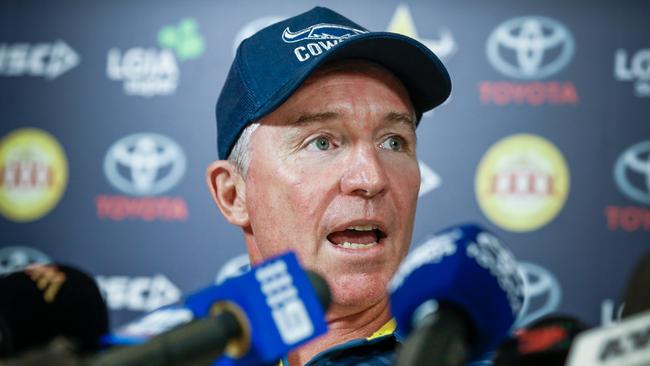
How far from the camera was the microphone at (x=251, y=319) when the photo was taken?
509 millimetres

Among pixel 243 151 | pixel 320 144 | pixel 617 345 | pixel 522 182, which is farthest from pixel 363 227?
pixel 522 182

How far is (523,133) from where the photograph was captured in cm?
233

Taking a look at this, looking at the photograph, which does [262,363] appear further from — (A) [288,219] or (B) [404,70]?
(B) [404,70]

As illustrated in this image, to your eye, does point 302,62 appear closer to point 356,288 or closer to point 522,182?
point 356,288

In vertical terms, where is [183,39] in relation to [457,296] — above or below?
above

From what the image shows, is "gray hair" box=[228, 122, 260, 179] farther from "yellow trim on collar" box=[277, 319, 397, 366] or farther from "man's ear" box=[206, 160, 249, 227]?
"yellow trim on collar" box=[277, 319, 397, 366]

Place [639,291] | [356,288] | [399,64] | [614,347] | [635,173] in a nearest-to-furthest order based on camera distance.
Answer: [614,347] < [639,291] < [356,288] < [399,64] < [635,173]

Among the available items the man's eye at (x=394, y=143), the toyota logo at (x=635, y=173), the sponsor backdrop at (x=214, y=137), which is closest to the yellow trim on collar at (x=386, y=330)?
the man's eye at (x=394, y=143)

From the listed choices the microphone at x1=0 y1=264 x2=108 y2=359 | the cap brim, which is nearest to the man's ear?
the cap brim

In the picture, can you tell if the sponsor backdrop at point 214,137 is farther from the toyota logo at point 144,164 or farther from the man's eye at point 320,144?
the man's eye at point 320,144

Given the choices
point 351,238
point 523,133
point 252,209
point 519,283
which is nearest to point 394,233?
point 351,238

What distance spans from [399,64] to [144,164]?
4.75 ft

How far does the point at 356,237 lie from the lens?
46.1 inches

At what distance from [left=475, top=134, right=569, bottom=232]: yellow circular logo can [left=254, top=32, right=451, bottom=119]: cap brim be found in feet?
3.44
